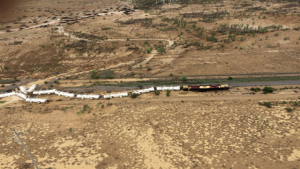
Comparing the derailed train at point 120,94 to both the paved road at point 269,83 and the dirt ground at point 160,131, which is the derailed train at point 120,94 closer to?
→ the dirt ground at point 160,131

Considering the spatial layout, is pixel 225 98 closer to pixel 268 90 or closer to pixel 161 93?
pixel 268 90

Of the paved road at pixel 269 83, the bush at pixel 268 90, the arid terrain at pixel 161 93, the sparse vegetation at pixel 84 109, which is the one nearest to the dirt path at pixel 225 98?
the arid terrain at pixel 161 93

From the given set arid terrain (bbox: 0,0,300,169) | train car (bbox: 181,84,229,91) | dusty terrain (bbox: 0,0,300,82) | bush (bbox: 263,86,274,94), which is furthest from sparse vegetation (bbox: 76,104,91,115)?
bush (bbox: 263,86,274,94)

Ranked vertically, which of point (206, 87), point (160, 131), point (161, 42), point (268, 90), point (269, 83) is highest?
point (161, 42)

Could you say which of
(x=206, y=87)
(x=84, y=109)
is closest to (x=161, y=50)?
(x=206, y=87)

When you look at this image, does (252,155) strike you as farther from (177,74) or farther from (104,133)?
(177,74)

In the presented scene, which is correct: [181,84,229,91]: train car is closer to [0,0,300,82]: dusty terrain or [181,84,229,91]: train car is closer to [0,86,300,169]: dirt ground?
[0,86,300,169]: dirt ground
